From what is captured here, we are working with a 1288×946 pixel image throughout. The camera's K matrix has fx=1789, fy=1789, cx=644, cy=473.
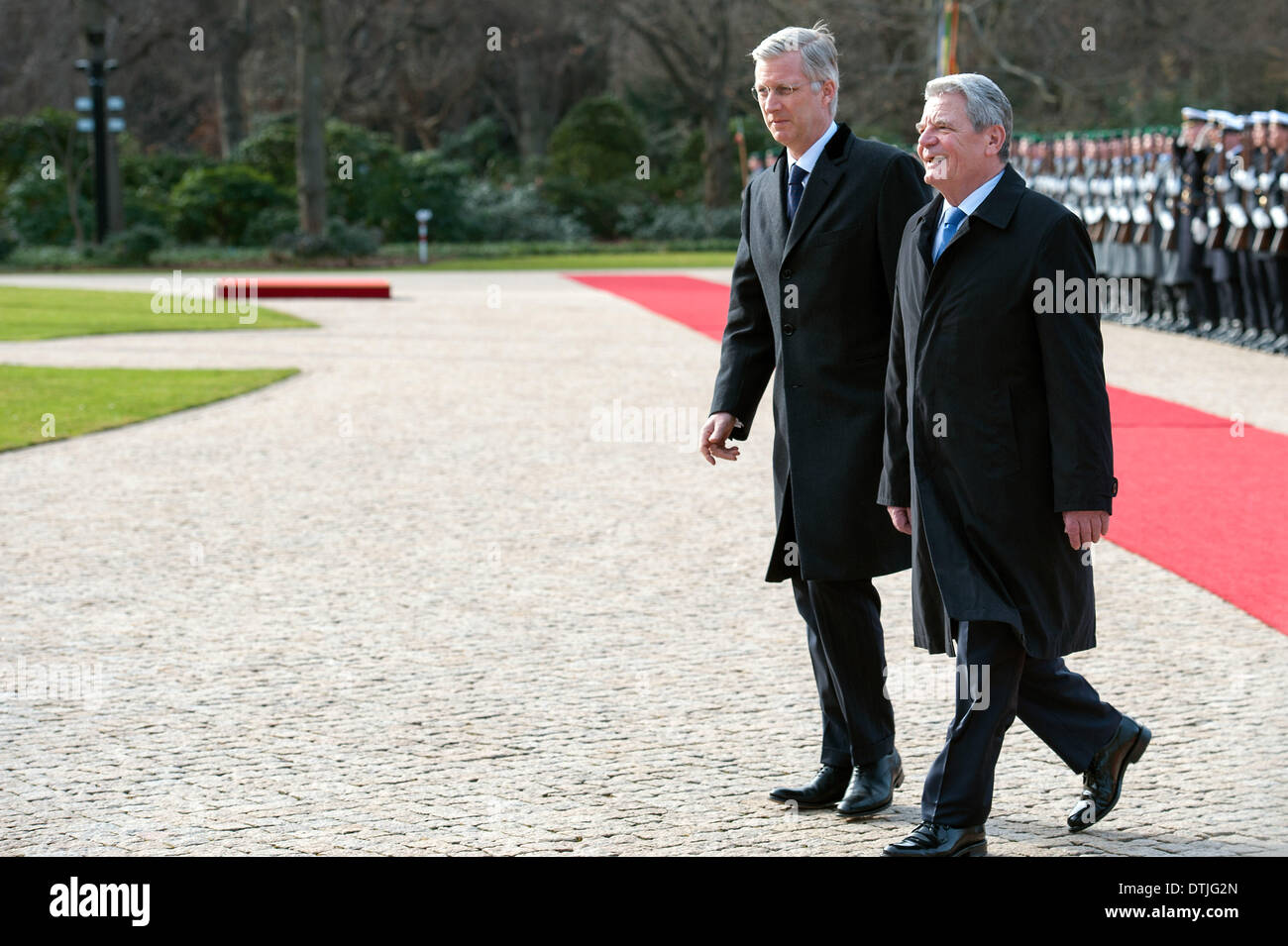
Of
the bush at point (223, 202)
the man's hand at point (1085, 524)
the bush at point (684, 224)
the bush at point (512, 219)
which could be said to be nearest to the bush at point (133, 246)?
the bush at point (223, 202)

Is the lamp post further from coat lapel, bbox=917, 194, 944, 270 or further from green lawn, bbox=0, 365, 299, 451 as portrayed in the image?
coat lapel, bbox=917, 194, 944, 270

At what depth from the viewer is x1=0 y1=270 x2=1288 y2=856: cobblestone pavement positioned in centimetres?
435

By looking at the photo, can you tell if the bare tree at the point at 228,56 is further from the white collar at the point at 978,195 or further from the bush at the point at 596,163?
the white collar at the point at 978,195

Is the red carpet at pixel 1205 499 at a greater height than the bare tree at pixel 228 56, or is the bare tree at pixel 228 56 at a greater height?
the bare tree at pixel 228 56

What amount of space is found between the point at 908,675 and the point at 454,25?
5025 cm

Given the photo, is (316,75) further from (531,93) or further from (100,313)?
(531,93)

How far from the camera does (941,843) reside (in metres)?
3.96

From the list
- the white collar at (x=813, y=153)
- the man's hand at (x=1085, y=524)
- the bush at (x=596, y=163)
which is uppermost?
the bush at (x=596, y=163)

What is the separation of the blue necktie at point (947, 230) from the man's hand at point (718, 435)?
843mm

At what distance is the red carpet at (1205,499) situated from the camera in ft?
24.0

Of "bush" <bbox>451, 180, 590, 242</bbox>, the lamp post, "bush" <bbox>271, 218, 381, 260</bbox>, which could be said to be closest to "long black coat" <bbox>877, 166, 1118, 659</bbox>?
"bush" <bbox>271, 218, 381, 260</bbox>

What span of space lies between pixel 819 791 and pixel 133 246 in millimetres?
34342

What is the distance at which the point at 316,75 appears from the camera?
36031 millimetres

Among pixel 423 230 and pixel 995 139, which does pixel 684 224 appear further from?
pixel 995 139
